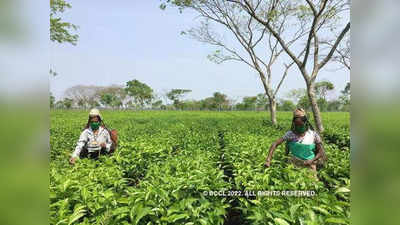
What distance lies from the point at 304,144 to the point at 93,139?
2658mm

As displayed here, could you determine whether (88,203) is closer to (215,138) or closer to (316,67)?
(215,138)

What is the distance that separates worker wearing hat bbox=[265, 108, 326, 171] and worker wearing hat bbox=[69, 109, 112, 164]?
2.14 metres

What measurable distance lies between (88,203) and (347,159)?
277cm

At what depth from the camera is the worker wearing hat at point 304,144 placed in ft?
8.43

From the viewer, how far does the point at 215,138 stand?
439cm

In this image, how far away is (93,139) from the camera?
292cm

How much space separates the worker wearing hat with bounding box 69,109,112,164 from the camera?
287 cm

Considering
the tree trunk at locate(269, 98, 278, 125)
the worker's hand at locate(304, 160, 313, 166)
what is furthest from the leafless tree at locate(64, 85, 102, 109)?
the tree trunk at locate(269, 98, 278, 125)

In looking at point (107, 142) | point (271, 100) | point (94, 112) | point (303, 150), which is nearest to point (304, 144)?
point (303, 150)

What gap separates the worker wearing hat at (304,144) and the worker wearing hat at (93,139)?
214cm

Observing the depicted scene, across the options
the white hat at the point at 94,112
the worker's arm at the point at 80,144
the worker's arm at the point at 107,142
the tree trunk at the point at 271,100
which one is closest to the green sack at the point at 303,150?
the tree trunk at the point at 271,100

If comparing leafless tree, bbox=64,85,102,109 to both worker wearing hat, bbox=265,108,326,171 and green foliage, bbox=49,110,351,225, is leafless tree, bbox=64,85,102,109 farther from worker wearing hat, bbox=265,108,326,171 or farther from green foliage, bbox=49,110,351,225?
worker wearing hat, bbox=265,108,326,171
